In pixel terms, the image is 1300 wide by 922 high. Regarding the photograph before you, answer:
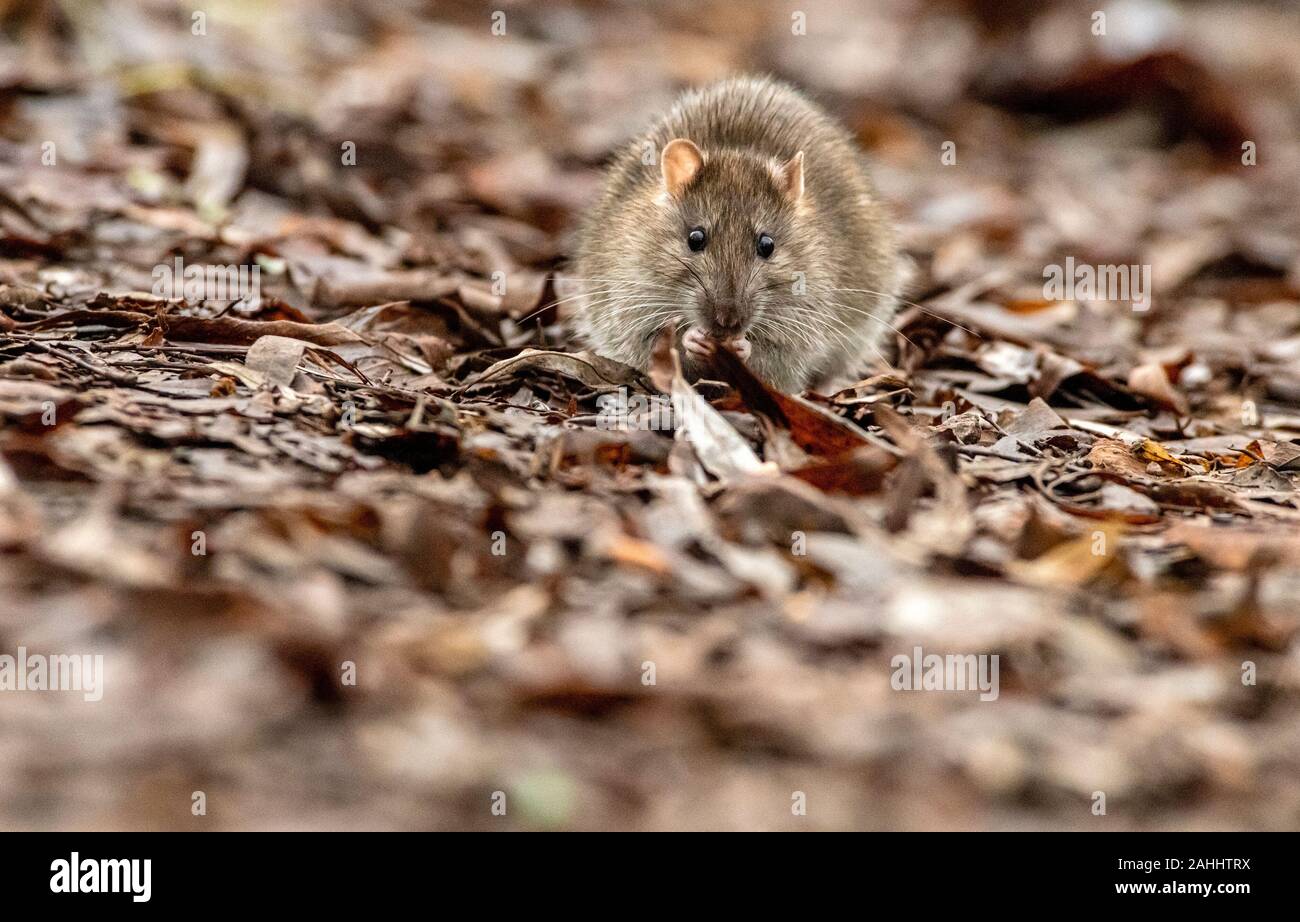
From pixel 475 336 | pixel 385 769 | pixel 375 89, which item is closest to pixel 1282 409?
pixel 475 336

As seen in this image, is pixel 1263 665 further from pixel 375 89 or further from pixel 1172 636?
pixel 375 89

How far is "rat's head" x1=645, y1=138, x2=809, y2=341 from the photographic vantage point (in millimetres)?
5715

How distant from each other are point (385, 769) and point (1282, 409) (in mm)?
5431

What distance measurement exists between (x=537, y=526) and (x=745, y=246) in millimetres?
2426

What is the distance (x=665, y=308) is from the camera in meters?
5.96

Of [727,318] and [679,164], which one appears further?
[679,164]

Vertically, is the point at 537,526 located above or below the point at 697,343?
below

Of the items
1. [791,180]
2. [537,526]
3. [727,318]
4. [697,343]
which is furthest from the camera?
[791,180]

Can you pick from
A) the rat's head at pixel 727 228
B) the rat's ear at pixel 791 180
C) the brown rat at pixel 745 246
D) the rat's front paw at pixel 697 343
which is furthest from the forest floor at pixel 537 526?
the rat's ear at pixel 791 180

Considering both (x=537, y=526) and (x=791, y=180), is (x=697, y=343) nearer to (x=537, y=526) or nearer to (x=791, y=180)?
(x=791, y=180)

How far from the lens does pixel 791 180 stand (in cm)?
587

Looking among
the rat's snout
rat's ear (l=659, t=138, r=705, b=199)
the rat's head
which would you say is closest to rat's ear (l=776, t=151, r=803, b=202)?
the rat's head

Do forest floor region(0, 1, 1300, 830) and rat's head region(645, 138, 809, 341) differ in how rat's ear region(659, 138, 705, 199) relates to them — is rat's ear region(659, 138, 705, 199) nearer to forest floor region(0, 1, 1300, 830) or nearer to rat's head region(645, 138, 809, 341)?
rat's head region(645, 138, 809, 341)

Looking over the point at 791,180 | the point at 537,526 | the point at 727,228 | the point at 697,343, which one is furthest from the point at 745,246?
the point at 537,526
